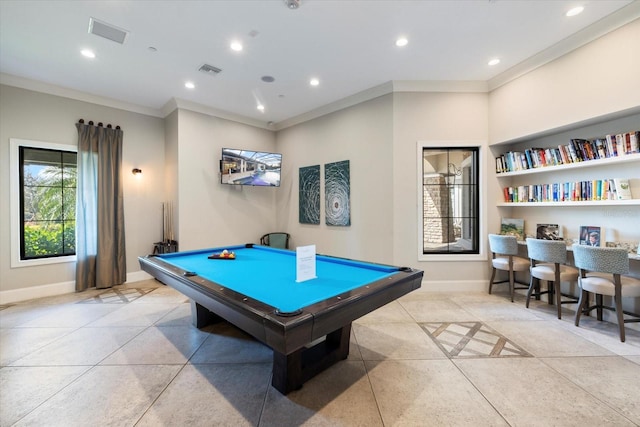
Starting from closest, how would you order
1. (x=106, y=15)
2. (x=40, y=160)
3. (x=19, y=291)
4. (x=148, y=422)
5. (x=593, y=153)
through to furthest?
(x=148, y=422)
(x=106, y=15)
(x=593, y=153)
(x=19, y=291)
(x=40, y=160)

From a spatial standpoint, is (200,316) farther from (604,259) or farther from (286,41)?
(604,259)

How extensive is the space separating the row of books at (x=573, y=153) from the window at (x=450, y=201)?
449mm

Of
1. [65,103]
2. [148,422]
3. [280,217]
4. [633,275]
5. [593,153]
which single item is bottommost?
[148,422]

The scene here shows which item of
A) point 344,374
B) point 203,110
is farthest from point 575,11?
point 203,110

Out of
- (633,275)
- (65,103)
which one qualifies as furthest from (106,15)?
(633,275)

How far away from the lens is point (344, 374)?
211 centimetres

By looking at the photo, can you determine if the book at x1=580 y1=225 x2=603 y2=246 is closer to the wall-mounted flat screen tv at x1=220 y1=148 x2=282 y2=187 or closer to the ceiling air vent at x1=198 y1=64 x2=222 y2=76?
the wall-mounted flat screen tv at x1=220 y1=148 x2=282 y2=187

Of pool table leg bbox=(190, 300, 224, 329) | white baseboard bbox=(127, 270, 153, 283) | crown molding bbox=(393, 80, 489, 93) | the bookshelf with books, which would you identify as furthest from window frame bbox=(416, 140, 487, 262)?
white baseboard bbox=(127, 270, 153, 283)

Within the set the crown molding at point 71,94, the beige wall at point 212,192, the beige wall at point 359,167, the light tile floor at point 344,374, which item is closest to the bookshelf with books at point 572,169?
the light tile floor at point 344,374

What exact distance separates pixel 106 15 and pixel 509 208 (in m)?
5.69

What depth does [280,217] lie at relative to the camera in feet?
19.8

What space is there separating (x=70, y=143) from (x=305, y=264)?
4.74m

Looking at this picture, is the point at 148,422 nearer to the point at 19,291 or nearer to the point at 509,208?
the point at 19,291

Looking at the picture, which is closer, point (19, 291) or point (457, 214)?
point (19, 291)
